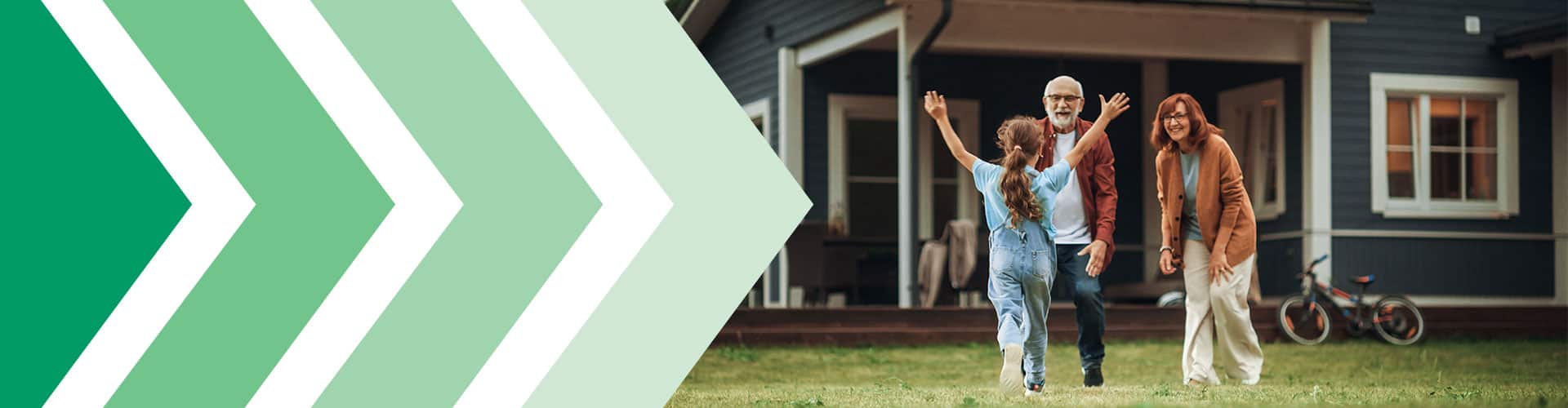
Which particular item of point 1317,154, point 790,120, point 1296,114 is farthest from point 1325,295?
point 790,120

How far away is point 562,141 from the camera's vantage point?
23.0 feet

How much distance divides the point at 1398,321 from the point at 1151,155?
3.41 metres

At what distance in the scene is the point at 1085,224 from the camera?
7184 millimetres

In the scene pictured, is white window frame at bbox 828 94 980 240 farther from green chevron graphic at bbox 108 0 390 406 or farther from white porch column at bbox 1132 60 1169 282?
green chevron graphic at bbox 108 0 390 406

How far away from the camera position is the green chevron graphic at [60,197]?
6.75 meters

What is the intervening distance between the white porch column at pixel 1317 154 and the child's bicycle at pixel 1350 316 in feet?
3.64

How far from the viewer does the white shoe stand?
6.25m

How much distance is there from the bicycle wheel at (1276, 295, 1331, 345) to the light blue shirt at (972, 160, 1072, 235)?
6.55 m

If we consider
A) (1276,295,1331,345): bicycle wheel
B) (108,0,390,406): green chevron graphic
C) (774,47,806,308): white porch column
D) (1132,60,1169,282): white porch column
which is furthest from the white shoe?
(1132,60,1169,282): white porch column

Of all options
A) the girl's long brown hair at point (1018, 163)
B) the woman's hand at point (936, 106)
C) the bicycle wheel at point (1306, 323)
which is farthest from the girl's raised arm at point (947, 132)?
the bicycle wheel at point (1306, 323)

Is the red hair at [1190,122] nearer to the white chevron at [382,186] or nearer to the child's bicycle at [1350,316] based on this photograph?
the white chevron at [382,186]

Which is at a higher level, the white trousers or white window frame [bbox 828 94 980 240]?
white window frame [bbox 828 94 980 240]

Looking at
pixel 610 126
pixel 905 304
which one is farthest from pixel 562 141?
pixel 905 304

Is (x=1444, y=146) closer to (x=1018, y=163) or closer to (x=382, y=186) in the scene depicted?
(x=1018, y=163)
